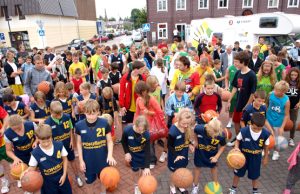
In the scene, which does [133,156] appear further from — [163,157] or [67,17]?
[67,17]

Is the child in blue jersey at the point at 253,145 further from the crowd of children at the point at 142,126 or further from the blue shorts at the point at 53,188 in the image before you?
the blue shorts at the point at 53,188

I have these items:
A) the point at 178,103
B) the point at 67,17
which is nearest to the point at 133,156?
the point at 178,103

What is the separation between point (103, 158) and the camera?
162 inches

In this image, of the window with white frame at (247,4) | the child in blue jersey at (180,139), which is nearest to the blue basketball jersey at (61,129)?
the child in blue jersey at (180,139)

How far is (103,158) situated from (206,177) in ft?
7.73

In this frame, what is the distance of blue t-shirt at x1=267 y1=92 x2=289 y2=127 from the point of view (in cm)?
525

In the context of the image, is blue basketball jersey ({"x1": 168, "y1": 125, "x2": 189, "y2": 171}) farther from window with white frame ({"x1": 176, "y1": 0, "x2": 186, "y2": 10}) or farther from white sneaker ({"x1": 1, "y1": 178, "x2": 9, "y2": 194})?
window with white frame ({"x1": 176, "y1": 0, "x2": 186, "y2": 10})

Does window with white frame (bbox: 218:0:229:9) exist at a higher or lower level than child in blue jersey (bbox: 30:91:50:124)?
higher

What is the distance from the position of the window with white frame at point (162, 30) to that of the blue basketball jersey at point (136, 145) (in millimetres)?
36126

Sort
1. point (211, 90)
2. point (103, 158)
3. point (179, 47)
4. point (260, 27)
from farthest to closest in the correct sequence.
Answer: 1. point (260, 27)
2. point (179, 47)
3. point (211, 90)
4. point (103, 158)

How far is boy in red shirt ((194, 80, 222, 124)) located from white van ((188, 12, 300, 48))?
497 inches

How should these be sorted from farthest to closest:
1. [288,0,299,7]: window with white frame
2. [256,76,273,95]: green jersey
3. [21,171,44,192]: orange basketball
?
[288,0,299,7]: window with white frame
[256,76,273,95]: green jersey
[21,171,44,192]: orange basketball

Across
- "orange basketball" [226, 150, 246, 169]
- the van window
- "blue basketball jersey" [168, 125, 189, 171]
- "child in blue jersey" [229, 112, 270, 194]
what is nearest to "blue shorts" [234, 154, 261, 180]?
"child in blue jersey" [229, 112, 270, 194]

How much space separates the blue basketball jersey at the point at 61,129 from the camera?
14.9ft
